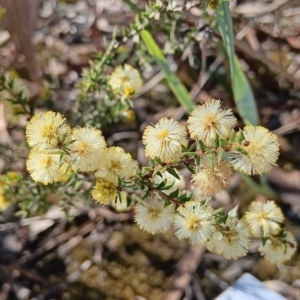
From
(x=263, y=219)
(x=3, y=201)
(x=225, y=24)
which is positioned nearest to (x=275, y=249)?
(x=263, y=219)

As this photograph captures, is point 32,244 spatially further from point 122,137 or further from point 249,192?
point 249,192

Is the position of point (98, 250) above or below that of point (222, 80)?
below

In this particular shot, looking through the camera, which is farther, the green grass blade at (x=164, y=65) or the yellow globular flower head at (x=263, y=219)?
the green grass blade at (x=164, y=65)

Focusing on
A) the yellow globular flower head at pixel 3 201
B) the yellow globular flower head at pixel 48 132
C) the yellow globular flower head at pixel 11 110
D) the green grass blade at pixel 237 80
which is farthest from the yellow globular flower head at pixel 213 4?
the yellow globular flower head at pixel 3 201

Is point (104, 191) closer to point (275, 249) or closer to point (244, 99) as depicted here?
point (275, 249)

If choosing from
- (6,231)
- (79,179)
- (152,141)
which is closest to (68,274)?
(6,231)

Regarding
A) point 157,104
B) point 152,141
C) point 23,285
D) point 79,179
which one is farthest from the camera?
point 157,104

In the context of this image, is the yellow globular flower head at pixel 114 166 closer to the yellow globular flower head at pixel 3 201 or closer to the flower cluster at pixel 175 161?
the flower cluster at pixel 175 161

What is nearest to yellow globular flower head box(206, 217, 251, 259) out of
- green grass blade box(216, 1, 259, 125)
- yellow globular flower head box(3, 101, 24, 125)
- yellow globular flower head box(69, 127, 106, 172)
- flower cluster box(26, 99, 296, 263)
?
flower cluster box(26, 99, 296, 263)
